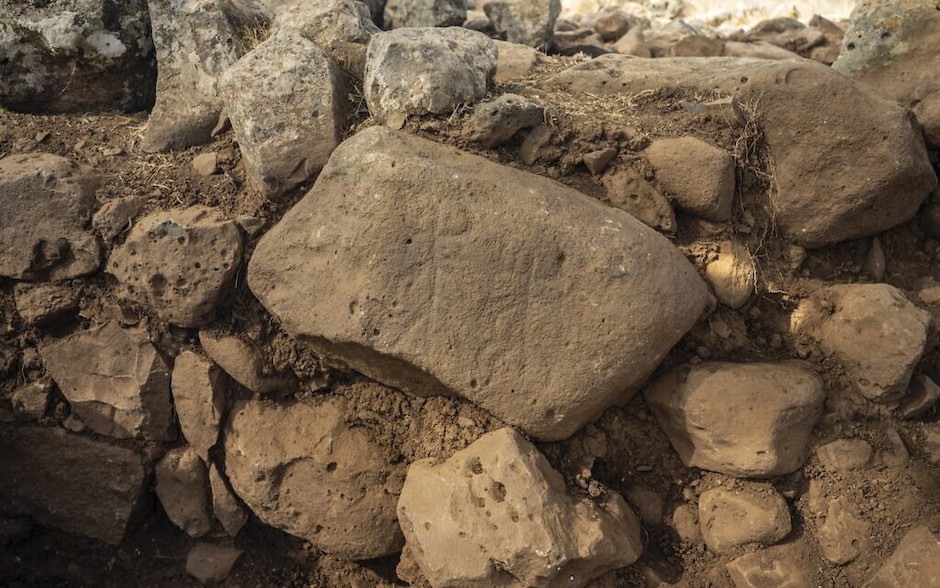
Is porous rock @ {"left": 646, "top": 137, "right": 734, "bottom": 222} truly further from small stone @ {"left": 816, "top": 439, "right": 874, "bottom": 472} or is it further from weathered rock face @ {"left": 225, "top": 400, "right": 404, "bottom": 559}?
weathered rock face @ {"left": 225, "top": 400, "right": 404, "bottom": 559}

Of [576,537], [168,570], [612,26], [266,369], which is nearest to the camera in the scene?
[576,537]

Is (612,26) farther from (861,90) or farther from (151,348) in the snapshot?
(151,348)

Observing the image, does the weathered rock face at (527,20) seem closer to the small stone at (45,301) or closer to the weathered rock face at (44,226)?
the weathered rock face at (44,226)

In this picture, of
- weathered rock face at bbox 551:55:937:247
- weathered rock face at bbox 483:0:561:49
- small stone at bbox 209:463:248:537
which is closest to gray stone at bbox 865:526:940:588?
weathered rock face at bbox 551:55:937:247

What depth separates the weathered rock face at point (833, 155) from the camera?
2.82 metres

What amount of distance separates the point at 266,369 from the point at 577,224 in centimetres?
123

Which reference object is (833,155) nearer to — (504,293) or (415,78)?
(504,293)

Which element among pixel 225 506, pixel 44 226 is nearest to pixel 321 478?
pixel 225 506

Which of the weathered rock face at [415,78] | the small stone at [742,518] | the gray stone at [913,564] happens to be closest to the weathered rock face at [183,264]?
the weathered rock face at [415,78]

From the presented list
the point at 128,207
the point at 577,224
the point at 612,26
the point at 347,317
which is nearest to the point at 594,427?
the point at 577,224

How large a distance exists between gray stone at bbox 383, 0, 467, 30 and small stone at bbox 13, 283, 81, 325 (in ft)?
8.15

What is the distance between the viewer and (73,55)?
11.3 ft

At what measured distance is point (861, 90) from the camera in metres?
2.87

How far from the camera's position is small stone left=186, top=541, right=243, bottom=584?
2.96 m
